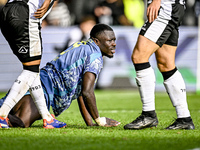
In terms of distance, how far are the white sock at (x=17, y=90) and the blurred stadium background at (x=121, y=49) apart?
8466 mm

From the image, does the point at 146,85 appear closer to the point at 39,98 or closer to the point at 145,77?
the point at 145,77

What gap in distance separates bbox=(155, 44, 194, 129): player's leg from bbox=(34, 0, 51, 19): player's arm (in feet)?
4.08

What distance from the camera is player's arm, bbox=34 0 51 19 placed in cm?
412

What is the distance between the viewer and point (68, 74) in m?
4.56

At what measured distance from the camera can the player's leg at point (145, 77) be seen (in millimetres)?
4125

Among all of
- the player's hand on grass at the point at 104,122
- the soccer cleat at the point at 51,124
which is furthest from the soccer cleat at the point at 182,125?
the soccer cleat at the point at 51,124

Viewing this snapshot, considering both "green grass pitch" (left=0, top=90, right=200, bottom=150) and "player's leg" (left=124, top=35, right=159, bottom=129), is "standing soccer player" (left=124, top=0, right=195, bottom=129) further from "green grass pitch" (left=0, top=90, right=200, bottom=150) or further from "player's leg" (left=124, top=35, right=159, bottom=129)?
"green grass pitch" (left=0, top=90, right=200, bottom=150)

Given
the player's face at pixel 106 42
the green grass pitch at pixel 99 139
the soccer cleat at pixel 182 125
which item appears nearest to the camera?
the green grass pitch at pixel 99 139

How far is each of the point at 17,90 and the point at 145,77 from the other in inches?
49.8

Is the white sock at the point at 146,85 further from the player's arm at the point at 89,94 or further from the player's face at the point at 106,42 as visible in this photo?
the player's face at the point at 106,42

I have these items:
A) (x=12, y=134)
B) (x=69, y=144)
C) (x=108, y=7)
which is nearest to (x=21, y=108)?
(x=12, y=134)

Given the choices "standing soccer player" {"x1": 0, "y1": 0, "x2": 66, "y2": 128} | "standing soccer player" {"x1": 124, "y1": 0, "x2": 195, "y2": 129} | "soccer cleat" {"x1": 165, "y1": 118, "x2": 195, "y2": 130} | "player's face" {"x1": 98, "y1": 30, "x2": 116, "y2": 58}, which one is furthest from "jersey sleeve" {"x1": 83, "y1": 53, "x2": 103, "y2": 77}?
"soccer cleat" {"x1": 165, "y1": 118, "x2": 195, "y2": 130}

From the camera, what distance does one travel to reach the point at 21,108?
14.8ft

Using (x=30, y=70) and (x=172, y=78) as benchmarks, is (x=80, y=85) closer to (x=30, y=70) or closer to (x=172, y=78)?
(x=30, y=70)
